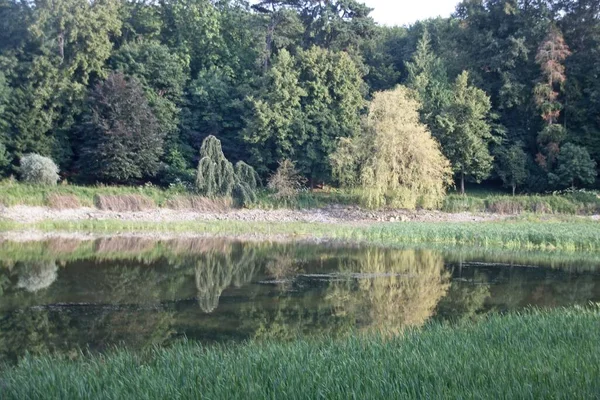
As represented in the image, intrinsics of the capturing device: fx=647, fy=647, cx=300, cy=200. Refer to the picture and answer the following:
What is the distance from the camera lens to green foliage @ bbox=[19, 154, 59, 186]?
134ft

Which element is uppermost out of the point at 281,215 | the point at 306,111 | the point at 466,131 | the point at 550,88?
the point at 550,88

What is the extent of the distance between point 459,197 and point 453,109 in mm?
6487

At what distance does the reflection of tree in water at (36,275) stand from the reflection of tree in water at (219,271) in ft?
13.9

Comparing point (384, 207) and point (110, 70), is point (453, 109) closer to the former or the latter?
point (384, 207)

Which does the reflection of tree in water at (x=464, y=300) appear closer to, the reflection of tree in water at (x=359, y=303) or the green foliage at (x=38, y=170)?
the reflection of tree in water at (x=359, y=303)

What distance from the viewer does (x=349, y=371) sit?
7.71 metres

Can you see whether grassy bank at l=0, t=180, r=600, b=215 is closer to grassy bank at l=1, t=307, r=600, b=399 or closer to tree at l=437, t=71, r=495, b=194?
tree at l=437, t=71, r=495, b=194

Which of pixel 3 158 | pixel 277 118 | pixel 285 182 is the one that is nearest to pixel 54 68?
pixel 3 158

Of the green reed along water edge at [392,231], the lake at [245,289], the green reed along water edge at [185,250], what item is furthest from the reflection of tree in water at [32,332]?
the green reed along water edge at [392,231]

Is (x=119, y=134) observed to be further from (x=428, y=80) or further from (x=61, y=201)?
(x=428, y=80)

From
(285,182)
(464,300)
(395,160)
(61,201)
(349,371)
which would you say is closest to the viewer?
(349,371)

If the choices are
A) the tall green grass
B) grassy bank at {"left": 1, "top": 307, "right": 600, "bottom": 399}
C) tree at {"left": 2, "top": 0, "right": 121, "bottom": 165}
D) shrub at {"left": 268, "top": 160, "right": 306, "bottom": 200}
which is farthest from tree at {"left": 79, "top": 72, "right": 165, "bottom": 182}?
grassy bank at {"left": 1, "top": 307, "right": 600, "bottom": 399}

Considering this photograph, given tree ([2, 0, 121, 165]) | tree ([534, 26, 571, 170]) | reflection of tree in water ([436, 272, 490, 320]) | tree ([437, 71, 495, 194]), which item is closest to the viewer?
reflection of tree in water ([436, 272, 490, 320])

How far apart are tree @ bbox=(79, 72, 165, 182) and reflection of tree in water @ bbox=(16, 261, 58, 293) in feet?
77.9
